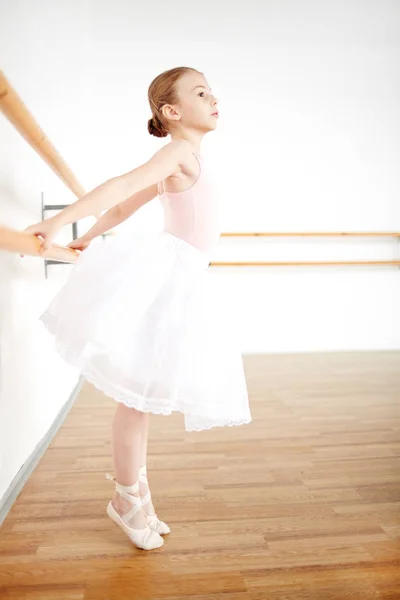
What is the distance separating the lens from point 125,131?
13.3 ft

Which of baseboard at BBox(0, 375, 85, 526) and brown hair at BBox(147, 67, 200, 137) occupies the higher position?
brown hair at BBox(147, 67, 200, 137)

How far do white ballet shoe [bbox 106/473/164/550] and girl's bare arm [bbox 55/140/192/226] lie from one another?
0.56 meters

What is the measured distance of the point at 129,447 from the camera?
113 centimetres

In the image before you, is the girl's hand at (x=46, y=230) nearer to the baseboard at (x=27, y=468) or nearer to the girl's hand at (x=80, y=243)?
the girl's hand at (x=80, y=243)

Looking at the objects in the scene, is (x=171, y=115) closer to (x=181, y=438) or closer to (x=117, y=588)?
(x=117, y=588)

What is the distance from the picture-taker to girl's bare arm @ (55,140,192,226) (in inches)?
38.6

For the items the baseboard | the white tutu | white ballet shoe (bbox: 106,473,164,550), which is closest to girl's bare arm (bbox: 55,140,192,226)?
the white tutu

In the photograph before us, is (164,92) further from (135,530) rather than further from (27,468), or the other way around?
(27,468)

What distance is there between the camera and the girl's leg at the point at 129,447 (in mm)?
1133

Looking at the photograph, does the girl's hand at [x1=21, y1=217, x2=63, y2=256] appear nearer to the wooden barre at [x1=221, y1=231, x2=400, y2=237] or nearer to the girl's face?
the girl's face

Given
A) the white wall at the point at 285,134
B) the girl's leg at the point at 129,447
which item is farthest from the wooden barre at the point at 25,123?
the white wall at the point at 285,134

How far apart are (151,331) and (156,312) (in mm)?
39

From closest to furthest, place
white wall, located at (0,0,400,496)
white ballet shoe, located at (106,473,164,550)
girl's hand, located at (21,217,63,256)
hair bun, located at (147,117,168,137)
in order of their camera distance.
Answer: girl's hand, located at (21,217,63,256), white ballet shoe, located at (106,473,164,550), hair bun, located at (147,117,168,137), white wall, located at (0,0,400,496)

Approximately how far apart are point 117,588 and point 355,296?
11.6ft
